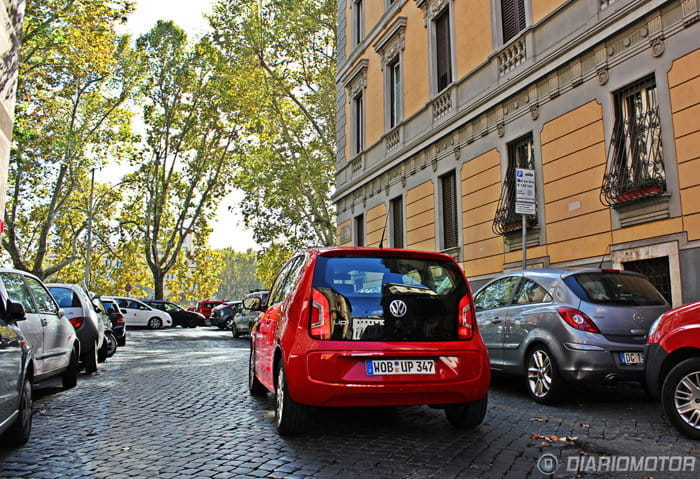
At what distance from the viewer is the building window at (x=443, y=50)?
54.3 ft

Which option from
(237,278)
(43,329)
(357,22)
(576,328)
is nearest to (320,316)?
(576,328)

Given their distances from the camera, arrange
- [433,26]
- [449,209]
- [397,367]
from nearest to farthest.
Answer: [397,367]
[449,209]
[433,26]

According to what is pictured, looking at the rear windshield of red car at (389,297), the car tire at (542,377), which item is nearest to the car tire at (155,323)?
the car tire at (542,377)

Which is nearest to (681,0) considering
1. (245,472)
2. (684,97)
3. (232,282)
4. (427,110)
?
(684,97)

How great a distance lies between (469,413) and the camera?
17.0 ft

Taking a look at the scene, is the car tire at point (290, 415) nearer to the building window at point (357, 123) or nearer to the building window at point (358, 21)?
the building window at point (357, 123)

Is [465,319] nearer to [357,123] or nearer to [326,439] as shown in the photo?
[326,439]

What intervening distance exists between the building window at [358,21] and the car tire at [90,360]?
16527mm

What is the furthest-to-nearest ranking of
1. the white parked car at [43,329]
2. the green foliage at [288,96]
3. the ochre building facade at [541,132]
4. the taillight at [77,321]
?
1. the green foliage at [288,96]
2. the taillight at [77,321]
3. the ochre building facade at [541,132]
4. the white parked car at [43,329]

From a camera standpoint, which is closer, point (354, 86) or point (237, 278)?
point (354, 86)

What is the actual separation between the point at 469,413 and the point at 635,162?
21.6ft

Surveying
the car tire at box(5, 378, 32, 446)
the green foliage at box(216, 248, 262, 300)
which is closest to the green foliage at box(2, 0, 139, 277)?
the car tire at box(5, 378, 32, 446)

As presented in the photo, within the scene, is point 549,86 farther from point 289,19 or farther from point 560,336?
point 289,19

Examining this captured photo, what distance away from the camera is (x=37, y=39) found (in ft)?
68.1
